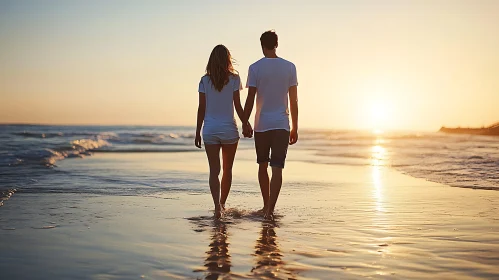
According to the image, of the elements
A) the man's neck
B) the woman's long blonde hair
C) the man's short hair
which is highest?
the man's short hair

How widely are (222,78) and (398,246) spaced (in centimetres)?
290

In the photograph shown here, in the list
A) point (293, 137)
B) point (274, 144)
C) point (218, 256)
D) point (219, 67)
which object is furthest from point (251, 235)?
point (219, 67)

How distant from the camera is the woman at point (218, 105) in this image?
648cm

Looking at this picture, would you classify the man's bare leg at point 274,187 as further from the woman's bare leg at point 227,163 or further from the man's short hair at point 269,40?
the man's short hair at point 269,40

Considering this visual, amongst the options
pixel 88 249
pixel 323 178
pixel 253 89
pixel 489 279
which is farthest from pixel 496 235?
pixel 323 178

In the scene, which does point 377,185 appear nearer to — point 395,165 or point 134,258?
point 395,165

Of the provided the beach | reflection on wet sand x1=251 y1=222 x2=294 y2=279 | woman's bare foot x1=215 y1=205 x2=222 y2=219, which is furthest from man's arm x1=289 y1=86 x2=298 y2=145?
reflection on wet sand x1=251 y1=222 x2=294 y2=279

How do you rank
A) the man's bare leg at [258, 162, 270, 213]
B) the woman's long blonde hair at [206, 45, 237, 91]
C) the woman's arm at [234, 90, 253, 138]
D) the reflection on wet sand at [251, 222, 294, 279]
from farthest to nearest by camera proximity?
1. the man's bare leg at [258, 162, 270, 213]
2. the woman's arm at [234, 90, 253, 138]
3. the woman's long blonde hair at [206, 45, 237, 91]
4. the reflection on wet sand at [251, 222, 294, 279]

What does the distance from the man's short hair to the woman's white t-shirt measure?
530 mm

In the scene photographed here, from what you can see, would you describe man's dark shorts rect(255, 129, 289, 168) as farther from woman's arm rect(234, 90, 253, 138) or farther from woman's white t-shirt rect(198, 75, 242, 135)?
woman's white t-shirt rect(198, 75, 242, 135)

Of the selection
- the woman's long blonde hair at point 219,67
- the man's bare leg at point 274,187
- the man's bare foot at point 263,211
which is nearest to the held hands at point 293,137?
the man's bare leg at point 274,187

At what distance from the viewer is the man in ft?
21.5

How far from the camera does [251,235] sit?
5.27 meters

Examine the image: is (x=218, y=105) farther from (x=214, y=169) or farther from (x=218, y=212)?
(x=218, y=212)
